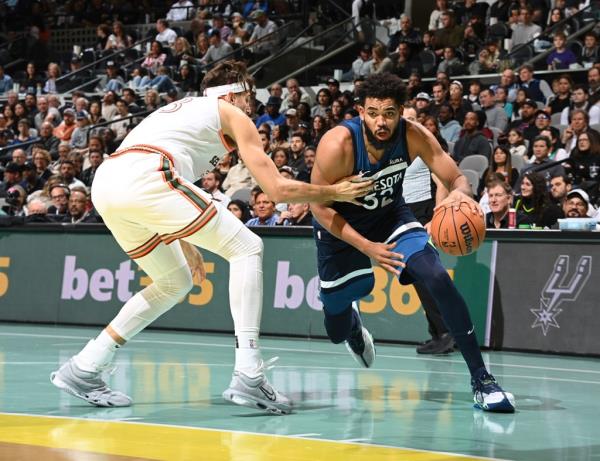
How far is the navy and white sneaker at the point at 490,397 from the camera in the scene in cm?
670

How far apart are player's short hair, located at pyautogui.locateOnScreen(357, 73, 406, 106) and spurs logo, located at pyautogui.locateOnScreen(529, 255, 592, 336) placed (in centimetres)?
401

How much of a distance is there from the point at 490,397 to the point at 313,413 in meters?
1.09

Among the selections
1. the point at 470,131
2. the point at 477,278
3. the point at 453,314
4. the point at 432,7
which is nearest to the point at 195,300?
the point at 477,278

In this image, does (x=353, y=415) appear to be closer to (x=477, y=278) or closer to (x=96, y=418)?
(x=96, y=418)

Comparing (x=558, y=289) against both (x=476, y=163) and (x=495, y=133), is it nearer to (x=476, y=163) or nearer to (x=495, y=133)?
(x=476, y=163)

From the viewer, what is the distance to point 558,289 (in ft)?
33.9

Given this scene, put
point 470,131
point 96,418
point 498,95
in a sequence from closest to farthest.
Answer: point 96,418 < point 470,131 < point 498,95

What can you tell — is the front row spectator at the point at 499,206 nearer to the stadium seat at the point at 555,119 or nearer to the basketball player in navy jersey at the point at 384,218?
the basketball player in navy jersey at the point at 384,218

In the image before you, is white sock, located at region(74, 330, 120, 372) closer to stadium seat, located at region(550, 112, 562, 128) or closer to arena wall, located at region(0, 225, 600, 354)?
arena wall, located at region(0, 225, 600, 354)

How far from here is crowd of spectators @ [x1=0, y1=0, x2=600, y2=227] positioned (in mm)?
13367

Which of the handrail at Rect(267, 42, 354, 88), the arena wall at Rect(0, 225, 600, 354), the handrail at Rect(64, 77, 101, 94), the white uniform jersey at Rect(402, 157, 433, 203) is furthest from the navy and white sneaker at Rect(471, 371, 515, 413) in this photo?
the handrail at Rect(64, 77, 101, 94)

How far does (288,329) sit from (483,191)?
3.31 meters

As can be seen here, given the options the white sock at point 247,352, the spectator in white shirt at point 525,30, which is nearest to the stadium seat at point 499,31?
the spectator in white shirt at point 525,30

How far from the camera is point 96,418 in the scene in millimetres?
6363
